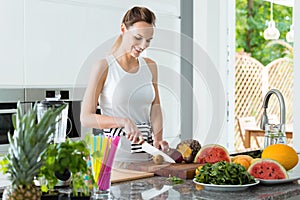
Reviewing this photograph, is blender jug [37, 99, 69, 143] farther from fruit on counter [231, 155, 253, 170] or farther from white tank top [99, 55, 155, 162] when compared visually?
fruit on counter [231, 155, 253, 170]

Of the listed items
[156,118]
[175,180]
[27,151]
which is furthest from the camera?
[156,118]

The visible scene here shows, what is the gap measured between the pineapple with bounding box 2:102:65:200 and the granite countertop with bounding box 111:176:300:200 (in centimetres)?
52

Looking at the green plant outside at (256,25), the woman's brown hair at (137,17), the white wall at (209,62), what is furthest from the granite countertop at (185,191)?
the green plant outside at (256,25)

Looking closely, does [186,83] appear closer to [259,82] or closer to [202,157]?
[202,157]

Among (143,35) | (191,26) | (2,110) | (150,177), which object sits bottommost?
(150,177)

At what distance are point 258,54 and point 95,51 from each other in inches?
325

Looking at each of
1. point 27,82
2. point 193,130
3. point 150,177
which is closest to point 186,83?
point 193,130

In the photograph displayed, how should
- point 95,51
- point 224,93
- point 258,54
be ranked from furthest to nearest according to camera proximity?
1. point 258,54
2. point 224,93
3. point 95,51

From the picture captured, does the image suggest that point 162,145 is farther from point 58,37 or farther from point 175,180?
point 58,37

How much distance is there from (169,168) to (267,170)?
41 centimetres

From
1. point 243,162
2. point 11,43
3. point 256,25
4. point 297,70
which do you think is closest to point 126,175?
point 243,162

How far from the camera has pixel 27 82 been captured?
311cm

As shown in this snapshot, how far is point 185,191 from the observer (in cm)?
190

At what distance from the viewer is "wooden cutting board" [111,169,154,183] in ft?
6.79
